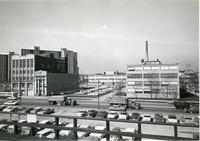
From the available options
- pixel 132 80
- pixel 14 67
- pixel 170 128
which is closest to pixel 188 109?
pixel 170 128

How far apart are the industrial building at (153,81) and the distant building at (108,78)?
29504 millimetres

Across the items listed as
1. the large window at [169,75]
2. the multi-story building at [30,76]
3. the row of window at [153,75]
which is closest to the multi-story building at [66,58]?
the multi-story building at [30,76]

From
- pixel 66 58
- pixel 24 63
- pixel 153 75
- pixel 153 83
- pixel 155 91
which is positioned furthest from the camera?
pixel 66 58

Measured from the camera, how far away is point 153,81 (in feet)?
107

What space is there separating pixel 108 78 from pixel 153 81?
37.8 m

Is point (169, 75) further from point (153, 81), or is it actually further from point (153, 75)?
point (153, 81)

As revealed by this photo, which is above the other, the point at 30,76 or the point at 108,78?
the point at 30,76

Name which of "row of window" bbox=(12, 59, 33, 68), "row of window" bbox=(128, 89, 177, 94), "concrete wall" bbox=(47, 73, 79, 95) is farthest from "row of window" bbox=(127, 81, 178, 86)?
"row of window" bbox=(12, 59, 33, 68)

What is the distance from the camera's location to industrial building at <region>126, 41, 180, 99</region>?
104ft

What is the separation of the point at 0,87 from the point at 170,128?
39.5 metres

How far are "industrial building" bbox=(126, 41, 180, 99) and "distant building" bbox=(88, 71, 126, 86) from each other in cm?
2950

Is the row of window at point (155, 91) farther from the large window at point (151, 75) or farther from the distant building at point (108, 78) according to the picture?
the distant building at point (108, 78)

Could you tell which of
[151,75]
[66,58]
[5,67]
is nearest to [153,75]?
[151,75]

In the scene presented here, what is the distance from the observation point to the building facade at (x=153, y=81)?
3160cm
